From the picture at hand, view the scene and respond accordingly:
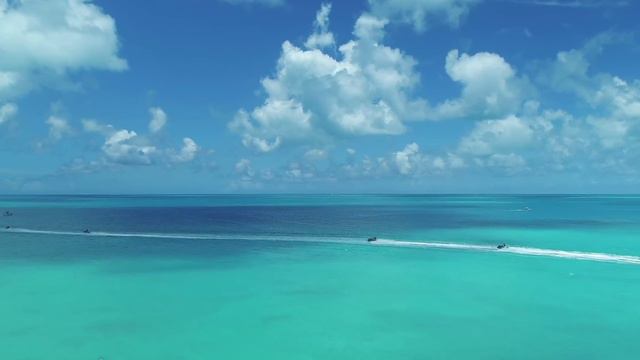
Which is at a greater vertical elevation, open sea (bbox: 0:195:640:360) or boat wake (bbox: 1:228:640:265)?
boat wake (bbox: 1:228:640:265)

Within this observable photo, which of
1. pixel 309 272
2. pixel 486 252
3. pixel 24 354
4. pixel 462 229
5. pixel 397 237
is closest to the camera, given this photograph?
pixel 24 354

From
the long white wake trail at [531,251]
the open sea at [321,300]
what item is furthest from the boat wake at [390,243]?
the open sea at [321,300]

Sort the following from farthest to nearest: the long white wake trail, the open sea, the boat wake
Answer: the boat wake
the long white wake trail
the open sea

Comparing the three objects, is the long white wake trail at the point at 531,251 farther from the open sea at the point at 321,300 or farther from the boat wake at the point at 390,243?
the open sea at the point at 321,300

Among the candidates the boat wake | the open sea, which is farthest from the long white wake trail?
the open sea

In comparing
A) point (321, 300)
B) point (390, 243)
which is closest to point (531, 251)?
point (390, 243)

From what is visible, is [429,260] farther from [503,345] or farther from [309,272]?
[503,345]

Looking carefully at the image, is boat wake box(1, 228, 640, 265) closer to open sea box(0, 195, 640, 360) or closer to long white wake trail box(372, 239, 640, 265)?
long white wake trail box(372, 239, 640, 265)

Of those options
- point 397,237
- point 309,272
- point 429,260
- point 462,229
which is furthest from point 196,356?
point 462,229
